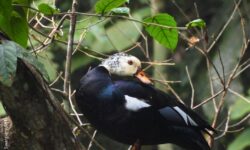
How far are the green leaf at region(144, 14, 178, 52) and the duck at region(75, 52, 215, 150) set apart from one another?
472 millimetres

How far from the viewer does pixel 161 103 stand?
9.96 feet

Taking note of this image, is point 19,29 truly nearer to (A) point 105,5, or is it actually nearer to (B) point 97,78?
(A) point 105,5

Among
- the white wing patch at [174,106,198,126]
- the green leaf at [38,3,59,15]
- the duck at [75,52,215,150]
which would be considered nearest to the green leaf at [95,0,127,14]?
the green leaf at [38,3,59,15]

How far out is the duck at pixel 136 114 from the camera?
116 inches

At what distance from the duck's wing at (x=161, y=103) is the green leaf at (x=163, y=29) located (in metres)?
0.47

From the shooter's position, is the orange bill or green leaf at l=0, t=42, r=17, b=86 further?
the orange bill

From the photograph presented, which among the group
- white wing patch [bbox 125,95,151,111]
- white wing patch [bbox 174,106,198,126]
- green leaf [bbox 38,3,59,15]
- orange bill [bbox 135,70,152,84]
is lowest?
white wing patch [bbox 174,106,198,126]

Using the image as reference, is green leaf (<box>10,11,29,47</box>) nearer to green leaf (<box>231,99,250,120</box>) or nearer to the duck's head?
the duck's head

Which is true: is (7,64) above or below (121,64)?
above

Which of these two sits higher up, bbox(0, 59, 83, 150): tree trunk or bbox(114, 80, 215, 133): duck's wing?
bbox(0, 59, 83, 150): tree trunk

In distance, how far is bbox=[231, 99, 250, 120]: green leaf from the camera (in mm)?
4234

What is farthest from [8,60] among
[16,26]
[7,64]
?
[16,26]

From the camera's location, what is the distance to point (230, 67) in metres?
4.78

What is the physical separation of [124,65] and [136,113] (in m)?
0.38
